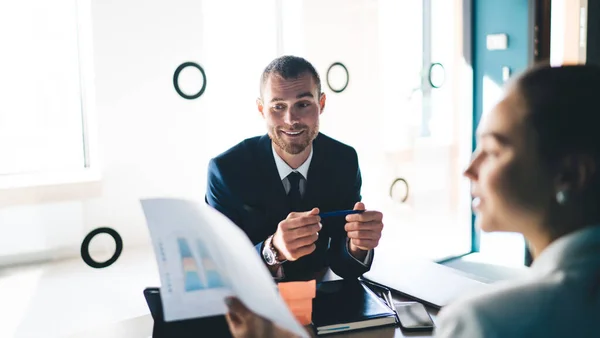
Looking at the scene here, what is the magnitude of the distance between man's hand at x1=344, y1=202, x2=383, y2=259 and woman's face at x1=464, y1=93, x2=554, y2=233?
689mm

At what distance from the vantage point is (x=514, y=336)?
51 cm

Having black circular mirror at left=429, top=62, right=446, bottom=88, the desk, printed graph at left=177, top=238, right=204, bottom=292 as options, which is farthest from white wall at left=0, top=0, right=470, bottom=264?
printed graph at left=177, top=238, right=204, bottom=292

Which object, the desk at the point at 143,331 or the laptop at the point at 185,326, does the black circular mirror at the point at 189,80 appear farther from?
the laptop at the point at 185,326

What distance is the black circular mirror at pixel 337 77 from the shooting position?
3.77 metres

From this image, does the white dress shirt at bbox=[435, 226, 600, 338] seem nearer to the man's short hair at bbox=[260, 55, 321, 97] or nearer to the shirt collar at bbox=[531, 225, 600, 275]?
the shirt collar at bbox=[531, 225, 600, 275]

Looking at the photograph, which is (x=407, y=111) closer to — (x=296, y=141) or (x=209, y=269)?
(x=296, y=141)

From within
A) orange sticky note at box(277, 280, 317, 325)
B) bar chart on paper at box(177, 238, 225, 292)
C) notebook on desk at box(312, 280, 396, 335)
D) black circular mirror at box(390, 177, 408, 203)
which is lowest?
black circular mirror at box(390, 177, 408, 203)

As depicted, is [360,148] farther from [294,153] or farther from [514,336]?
[514,336]

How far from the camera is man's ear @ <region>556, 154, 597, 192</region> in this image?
54cm

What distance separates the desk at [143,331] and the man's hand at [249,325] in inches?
11.5

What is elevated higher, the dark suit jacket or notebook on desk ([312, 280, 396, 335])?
the dark suit jacket

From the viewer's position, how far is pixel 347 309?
1.12 metres

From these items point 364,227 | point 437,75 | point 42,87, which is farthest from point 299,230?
point 437,75

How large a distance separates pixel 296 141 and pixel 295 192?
147mm
